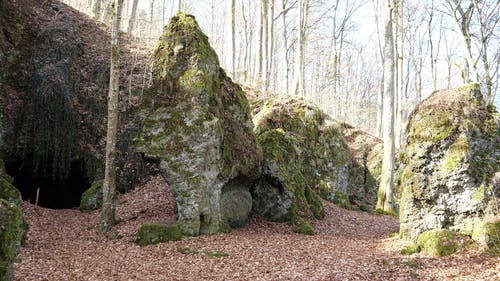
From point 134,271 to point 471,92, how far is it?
9197 millimetres

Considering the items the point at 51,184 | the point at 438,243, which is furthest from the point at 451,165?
the point at 51,184

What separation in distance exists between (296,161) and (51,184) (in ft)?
30.1

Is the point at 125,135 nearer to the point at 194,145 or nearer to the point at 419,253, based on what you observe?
the point at 194,145

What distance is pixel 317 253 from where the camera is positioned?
891cm

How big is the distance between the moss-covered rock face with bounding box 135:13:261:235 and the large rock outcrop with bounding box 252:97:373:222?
53.3 inches

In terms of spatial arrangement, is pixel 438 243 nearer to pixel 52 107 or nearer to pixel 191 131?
pixel 191 131

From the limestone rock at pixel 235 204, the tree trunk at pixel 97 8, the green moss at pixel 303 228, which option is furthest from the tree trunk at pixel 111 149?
the tree trunk at pixel 97 8

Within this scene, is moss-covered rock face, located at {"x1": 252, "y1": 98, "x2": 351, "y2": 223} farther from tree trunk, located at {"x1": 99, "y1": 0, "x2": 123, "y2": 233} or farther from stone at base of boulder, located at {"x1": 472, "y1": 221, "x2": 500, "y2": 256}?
stone at base of boulder, located at {"x1": 472, "y1": 221, "x2": 500, "y2": 256}

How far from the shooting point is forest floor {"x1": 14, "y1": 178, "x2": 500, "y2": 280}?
6961 mm

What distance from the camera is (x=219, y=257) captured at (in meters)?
8.16

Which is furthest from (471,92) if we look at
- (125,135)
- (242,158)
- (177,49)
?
(125,135)

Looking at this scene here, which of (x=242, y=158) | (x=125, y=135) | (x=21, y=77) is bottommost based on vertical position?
(x=242, y=158)

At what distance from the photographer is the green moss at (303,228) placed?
12.0 metres

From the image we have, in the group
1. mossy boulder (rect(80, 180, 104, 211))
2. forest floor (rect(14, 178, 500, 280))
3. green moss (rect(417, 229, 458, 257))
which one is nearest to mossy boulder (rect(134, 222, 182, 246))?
forest floor (rect(14, 178, 500, 280))
